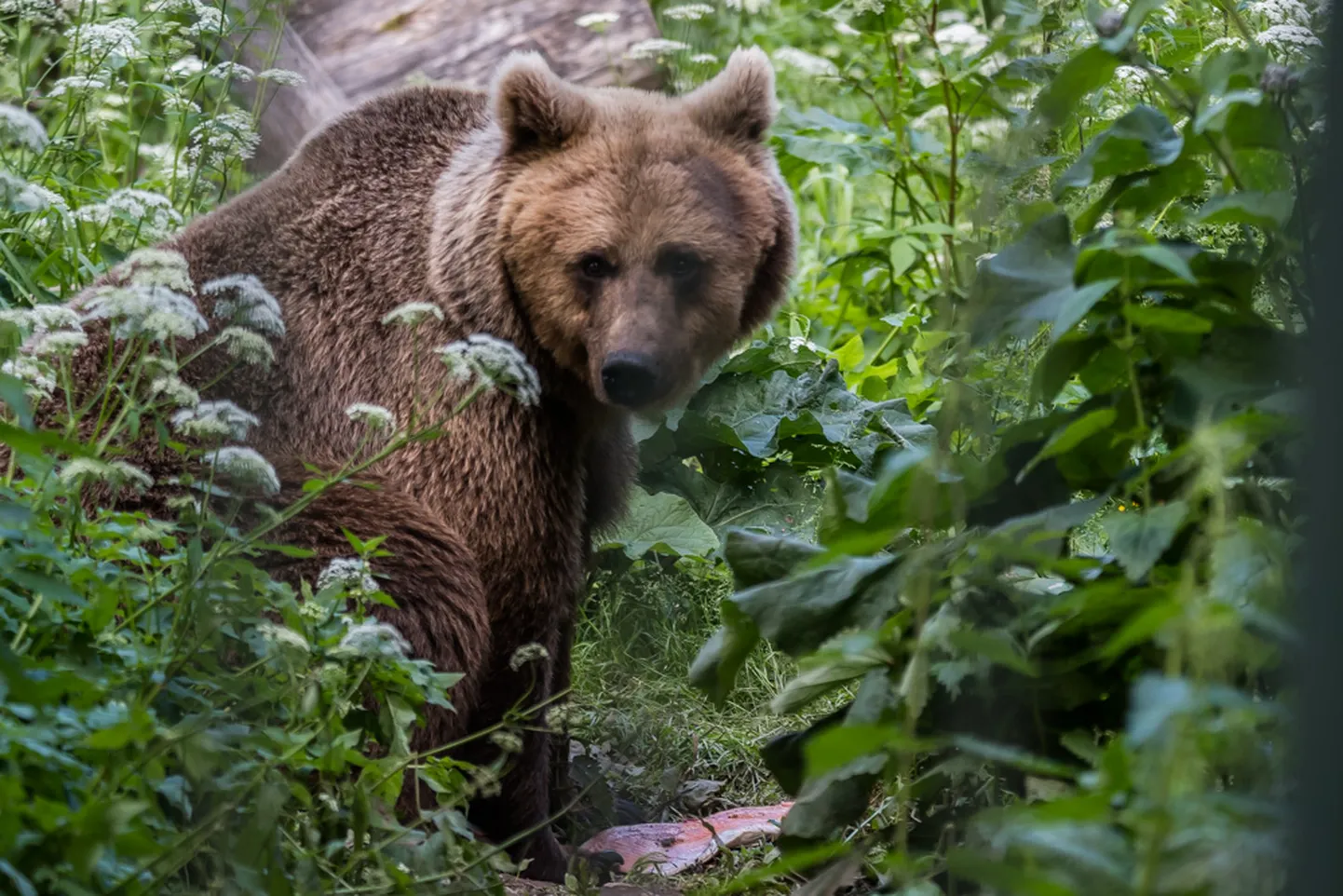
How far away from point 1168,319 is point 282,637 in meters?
1.38

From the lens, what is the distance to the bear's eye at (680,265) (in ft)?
12.5

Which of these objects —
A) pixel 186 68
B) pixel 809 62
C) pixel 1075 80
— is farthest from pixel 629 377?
pixel 809 62

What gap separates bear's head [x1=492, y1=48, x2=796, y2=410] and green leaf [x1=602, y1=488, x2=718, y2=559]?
625mm

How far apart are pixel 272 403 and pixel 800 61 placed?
4.02 meters

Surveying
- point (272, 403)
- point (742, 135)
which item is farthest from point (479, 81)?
point (272, 403)

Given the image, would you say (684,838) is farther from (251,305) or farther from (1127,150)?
(1127,150)

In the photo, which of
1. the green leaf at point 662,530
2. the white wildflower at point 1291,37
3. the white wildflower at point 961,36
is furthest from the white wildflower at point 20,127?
the white wildflower at point 961,36

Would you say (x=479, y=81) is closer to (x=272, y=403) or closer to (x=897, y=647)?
(x=272, y=403)

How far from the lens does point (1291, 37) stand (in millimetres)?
3162

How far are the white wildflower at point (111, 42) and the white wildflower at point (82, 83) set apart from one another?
5 cm

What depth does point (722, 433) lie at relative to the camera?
4699mm

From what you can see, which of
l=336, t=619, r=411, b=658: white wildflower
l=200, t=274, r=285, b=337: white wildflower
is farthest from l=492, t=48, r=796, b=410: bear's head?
l=336, t=619, r=411, b=658: white wildflower

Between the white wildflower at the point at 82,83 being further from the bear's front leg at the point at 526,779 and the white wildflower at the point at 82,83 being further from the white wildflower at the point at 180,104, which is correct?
the bear's front leg at the point at 526,779

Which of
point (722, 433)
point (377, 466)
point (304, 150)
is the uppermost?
point (304, 150)
